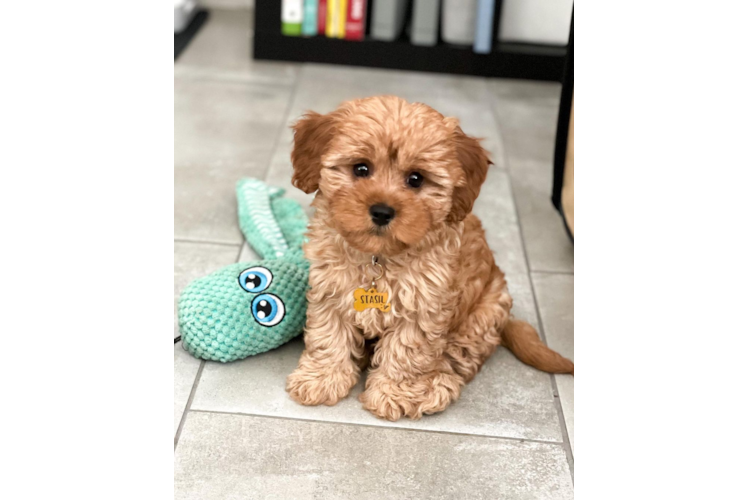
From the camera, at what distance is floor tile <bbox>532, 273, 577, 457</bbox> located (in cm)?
223

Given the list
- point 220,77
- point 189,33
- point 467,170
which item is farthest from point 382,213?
point 189,33

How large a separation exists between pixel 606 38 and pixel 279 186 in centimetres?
154

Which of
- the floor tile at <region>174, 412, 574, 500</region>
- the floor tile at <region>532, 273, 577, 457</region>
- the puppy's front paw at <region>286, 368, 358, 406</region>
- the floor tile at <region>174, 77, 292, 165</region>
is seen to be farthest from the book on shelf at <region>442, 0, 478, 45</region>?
the floor tile at <region>174, 412, 574, 500</region>

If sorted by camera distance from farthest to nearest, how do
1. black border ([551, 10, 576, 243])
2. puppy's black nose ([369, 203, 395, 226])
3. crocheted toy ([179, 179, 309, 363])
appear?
black border ([551, 10, 576, 243]), crocheted toy ([179, 179, 309, 363]), puppy's black nose ([369, 203, 395, 226])

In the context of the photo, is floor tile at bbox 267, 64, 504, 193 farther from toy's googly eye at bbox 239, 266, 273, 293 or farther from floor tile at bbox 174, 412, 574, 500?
floor tile at bbox 174, 412, 574, 500

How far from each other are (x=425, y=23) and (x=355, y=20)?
14.8 inches

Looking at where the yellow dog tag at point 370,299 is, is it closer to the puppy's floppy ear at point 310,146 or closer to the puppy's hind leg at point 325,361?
the puppy's hind leg at point 325,361

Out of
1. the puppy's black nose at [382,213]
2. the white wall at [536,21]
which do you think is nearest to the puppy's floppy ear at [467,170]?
the puppy's black nose at [382,213]

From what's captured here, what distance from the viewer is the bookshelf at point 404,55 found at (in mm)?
4352

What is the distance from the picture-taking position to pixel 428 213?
70.7 inches

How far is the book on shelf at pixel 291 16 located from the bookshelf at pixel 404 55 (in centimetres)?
3

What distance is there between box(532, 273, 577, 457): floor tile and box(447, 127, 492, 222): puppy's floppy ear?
2.27 feet
